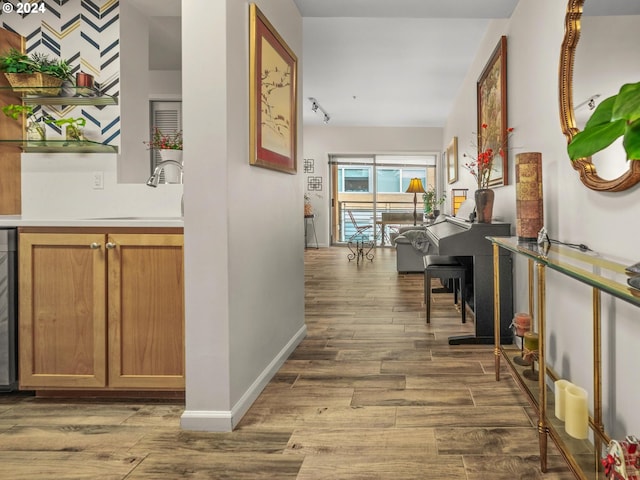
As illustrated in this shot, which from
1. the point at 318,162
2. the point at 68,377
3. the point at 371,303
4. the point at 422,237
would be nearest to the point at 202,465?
the point at 68,377

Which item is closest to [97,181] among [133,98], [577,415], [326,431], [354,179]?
[133,98]

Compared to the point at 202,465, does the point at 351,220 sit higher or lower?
higher

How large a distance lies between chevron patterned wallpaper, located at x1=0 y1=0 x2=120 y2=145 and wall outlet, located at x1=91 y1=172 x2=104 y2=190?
204mm

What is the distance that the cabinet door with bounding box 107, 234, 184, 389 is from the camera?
218 cm

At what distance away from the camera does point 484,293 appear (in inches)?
129

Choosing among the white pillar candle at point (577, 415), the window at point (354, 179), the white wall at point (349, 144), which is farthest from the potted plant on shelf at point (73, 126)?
the window at point (354, 179)

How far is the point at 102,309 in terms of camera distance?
7.23 ft

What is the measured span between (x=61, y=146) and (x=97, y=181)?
0.27 metres

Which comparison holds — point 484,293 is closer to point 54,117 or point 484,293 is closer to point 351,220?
point 54,117

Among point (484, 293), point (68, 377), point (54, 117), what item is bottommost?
point (68, 377)

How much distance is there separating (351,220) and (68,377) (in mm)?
8686

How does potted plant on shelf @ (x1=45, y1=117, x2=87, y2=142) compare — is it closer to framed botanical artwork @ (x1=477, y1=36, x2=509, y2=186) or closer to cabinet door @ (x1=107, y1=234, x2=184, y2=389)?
cabinet door @ (x1=107, y1=234, x2=184, y2=389)

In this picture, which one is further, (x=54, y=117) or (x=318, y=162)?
(x=318, y=162)

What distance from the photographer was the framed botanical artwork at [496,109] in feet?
11.5
